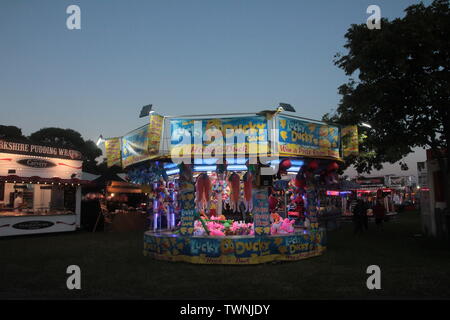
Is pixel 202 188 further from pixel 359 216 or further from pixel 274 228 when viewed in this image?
pixel 359 216

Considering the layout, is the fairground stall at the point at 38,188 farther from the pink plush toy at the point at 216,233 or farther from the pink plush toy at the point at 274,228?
the pink plush toy at the point at 274,228

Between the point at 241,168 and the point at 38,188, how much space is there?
13079mm

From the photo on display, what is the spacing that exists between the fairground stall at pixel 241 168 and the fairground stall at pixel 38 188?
8604 mm

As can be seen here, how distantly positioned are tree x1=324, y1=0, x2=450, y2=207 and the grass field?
4.23 meters

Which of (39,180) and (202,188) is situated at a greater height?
(39,180)

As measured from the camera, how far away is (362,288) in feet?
24.2

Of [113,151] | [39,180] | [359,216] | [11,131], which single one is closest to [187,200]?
[113,151]

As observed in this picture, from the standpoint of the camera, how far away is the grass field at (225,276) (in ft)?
23.1

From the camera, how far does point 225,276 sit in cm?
856

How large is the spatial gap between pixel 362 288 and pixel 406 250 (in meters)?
6.37

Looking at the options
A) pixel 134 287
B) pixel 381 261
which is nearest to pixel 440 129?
pixel 381 261

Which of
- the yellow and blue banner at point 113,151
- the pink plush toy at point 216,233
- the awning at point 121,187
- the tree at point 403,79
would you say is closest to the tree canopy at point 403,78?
the tree at point 403,79
